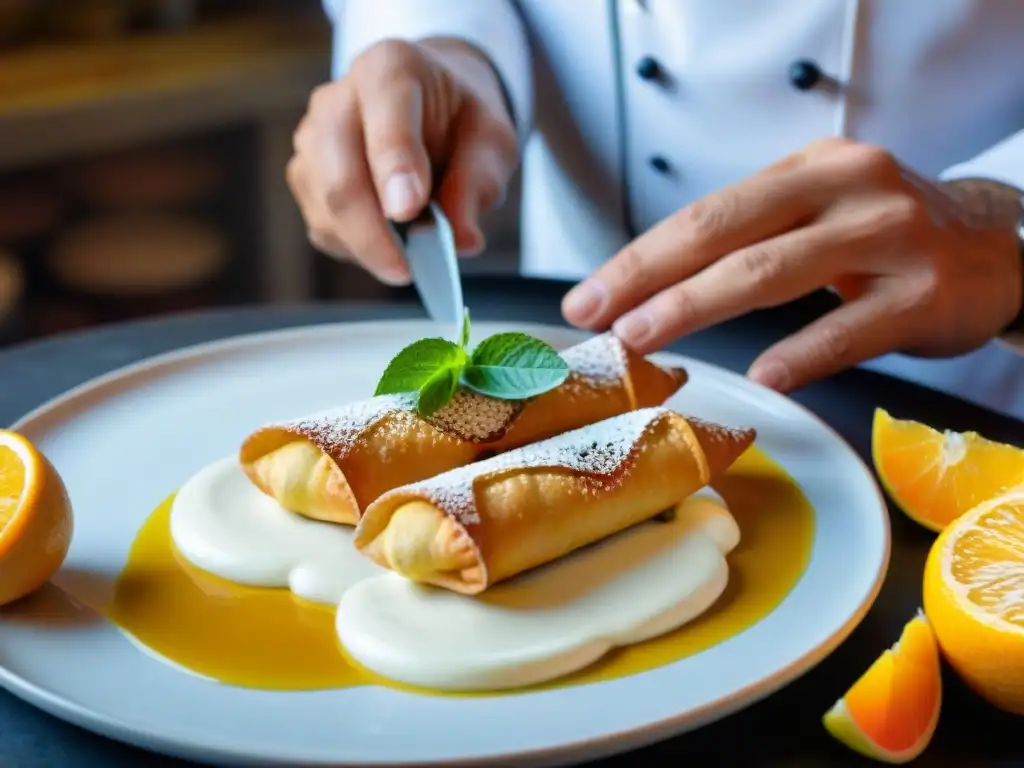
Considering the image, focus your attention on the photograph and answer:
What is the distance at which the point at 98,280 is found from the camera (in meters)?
2.93

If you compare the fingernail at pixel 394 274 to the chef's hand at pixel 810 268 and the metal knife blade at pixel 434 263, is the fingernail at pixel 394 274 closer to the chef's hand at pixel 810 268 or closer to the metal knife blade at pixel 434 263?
the metal knife blade at pixel 434 263

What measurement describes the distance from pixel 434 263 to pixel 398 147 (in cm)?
14

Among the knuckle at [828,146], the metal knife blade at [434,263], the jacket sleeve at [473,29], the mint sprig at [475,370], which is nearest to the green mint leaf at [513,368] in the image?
the mint sprig at [475,370]

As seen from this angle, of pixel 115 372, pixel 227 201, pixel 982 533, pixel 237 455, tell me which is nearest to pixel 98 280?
pixel 227 201

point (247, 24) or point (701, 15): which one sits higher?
point (701, 15)

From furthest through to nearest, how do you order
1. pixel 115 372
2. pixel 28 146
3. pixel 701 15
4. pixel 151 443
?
pixel 28 146 → pixel 701 15 → pixel 115 372 → pixel 151 443

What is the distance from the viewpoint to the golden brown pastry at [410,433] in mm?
888

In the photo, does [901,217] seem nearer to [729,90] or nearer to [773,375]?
[773,375]

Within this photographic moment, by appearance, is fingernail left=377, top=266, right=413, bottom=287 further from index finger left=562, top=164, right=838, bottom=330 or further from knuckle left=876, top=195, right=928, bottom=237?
knuckle left=876, top=195, right=928, bottom=237

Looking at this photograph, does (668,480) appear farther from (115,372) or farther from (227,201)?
(227,201)

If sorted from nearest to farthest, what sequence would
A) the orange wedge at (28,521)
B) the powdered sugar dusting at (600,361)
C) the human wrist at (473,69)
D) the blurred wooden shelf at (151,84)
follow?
1. the orange wedge at (28,521)
2. the powdered sugar dusting at (600,361)
3. the human wrist at (473,69)
4. the blurred wooden shelf at (151,84)

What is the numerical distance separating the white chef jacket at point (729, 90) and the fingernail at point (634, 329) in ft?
1.45

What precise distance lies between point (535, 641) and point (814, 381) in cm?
58

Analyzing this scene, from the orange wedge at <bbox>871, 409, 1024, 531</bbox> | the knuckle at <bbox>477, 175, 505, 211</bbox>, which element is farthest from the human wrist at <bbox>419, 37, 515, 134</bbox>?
the orange wedge at <bbox>871, 409, 1024, 531</bbox>
